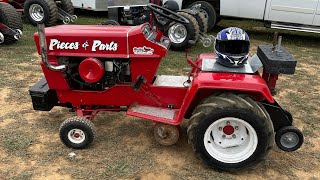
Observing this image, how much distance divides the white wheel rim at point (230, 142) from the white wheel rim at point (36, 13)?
23.0 feet

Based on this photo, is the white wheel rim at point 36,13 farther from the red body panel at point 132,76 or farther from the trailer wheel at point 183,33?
the red body panel at point 132,76

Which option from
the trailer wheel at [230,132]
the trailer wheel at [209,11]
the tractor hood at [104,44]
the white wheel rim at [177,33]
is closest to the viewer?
the trailer wheel at [230,132]

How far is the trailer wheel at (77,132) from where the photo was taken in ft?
11.7

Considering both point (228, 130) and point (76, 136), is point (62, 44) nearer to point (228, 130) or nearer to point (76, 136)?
point (76, 136)

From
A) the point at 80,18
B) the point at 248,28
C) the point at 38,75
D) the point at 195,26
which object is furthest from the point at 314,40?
the point at 38,75

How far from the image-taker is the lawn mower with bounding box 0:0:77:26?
28.8ft

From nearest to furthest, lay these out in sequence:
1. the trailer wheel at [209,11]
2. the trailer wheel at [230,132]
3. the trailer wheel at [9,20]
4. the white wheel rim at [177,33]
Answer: the trailer wheel at [230,132] → the trailer wheel at [9,20] → the white wheel rim at [177,33] → the trailer wheel at [209,11]

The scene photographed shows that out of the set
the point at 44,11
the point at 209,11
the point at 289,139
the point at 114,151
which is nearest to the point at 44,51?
the point at 114,151

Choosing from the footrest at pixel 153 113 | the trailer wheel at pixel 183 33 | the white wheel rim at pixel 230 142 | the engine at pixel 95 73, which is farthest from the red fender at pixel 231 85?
the trailer wheel at pixel 183 33

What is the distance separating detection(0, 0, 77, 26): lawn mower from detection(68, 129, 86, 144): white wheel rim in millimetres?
5929

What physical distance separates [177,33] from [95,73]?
13.9ft

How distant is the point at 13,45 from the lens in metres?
7.46

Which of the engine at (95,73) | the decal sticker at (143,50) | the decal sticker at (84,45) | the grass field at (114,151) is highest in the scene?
the decal sticker at (84,45)

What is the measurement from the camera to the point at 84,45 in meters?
3.61
